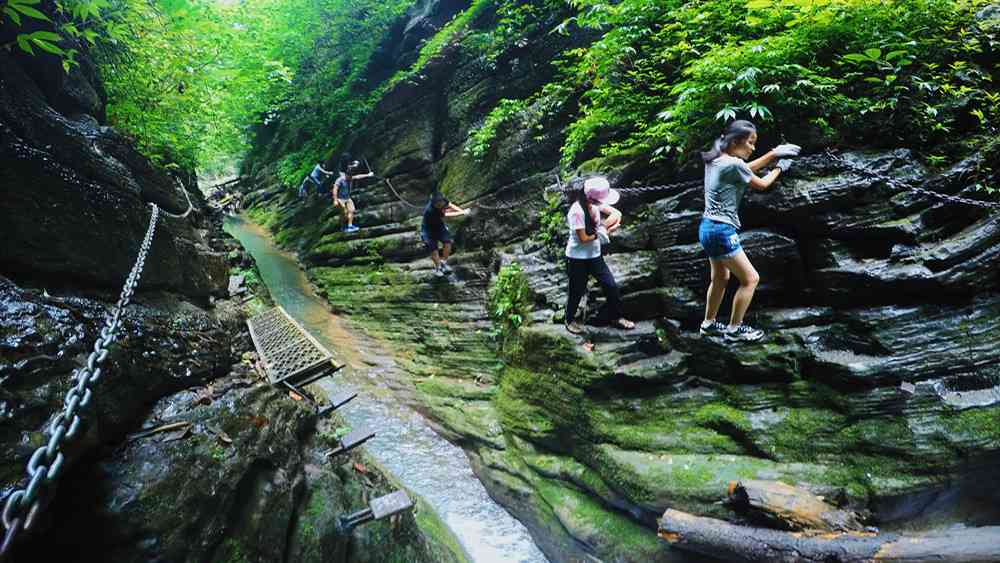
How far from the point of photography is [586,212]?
5180mm

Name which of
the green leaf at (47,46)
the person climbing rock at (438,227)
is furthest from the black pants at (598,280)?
the green leaf at (47,46)

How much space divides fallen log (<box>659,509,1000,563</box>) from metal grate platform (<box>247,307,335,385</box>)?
4520 millimetres

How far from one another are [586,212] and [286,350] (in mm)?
4652

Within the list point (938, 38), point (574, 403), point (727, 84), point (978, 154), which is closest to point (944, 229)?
point (978, 154)

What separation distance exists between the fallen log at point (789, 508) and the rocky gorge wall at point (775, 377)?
17 cm

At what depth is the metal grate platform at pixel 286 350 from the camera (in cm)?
546

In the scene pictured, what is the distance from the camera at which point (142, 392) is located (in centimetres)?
355

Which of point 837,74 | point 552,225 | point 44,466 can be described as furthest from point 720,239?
point 44,466

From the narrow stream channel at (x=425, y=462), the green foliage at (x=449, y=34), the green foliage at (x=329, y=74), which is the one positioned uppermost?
the green foliage at (x=329, y=74)

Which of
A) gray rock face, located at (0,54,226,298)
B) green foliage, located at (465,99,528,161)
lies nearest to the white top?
gray rock face, located at (0,54,226,298)

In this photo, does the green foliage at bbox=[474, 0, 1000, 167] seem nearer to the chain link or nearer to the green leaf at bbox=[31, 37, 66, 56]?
the chain link

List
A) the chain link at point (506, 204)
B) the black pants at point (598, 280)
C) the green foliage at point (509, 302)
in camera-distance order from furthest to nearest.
→ the chain link at point (506, 204)
the green foliage at point (509, 302)
the black pants at point (598, 280)

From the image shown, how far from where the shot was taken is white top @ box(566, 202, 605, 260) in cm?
518

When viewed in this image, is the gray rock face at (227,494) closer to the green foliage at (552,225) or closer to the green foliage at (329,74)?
the green foliage at (552,225)
